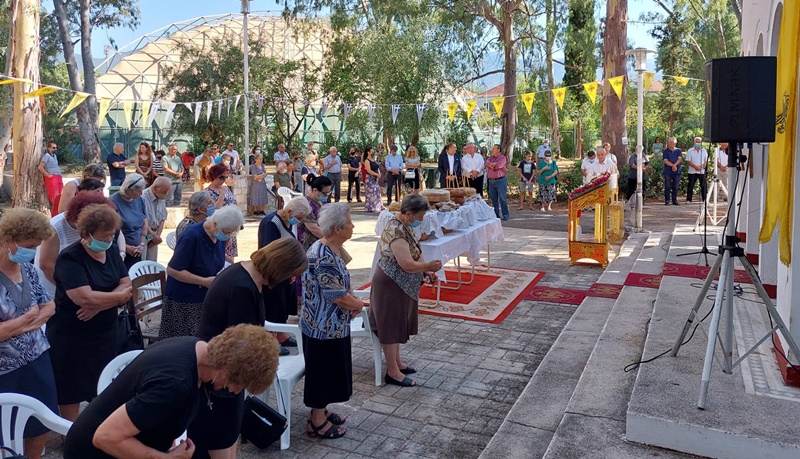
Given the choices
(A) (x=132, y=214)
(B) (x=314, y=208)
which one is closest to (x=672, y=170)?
(B) (x=314, y=208)

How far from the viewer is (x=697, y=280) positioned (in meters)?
7.20

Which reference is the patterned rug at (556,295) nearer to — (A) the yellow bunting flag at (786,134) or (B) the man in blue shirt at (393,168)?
(A) the yellow bunting flag at (786,134)

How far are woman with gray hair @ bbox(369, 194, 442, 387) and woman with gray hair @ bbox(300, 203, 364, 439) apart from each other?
884mm

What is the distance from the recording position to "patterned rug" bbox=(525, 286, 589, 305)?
7965 millimetres

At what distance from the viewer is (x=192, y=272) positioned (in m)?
4.77

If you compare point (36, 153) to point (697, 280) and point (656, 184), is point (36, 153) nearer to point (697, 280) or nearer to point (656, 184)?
point (697, 280)

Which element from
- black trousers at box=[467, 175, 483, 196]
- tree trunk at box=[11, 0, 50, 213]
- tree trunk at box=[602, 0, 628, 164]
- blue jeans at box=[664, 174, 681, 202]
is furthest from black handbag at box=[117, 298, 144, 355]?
blue jeans at box=[664, 174, 681, 202]

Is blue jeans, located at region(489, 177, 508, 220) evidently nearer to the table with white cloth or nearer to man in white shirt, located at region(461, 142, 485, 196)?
man in white shirt, located at region(461, 142, 485, 196)

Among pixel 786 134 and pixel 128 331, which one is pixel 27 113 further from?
pixel 786 134

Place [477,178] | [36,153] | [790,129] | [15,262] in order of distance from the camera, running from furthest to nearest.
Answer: [477,178]
[36,153]
[790,129]
[15,262]

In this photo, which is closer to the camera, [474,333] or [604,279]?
[474,333]

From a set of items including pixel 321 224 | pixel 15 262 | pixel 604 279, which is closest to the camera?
pixel 15 262

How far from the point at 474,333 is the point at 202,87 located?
2362 centimetres

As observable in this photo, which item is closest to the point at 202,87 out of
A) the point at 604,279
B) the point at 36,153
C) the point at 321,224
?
the point at 36,153
